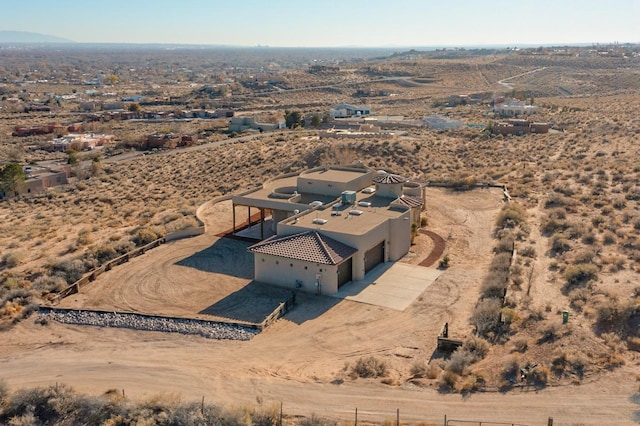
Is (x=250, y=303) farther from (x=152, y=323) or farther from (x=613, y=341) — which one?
(x=613, y=341)

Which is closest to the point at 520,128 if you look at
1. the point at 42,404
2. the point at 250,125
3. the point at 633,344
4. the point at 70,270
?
the point at 250,125

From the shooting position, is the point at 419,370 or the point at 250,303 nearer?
the point at 419,370

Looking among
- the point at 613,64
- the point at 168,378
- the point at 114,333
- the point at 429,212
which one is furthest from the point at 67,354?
the point at 613,64

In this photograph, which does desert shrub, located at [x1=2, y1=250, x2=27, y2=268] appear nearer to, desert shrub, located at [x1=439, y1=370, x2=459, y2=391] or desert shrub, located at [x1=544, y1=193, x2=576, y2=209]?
desert shrub, located at [x1=439, y1=370, x2=459, y2=391]

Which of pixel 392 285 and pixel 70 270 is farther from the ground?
pixel 392 285

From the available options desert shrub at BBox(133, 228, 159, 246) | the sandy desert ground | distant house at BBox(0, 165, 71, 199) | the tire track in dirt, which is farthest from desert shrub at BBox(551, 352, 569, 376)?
distant house at BBox(0, 165, 71, 199)

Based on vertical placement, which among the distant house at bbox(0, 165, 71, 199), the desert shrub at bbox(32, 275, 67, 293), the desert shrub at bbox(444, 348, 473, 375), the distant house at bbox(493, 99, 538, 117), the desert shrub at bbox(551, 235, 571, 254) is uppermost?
the distant house at bbox(493, 99, 538, 117)

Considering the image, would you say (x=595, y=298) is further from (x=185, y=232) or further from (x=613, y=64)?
(x=613, y=64)
